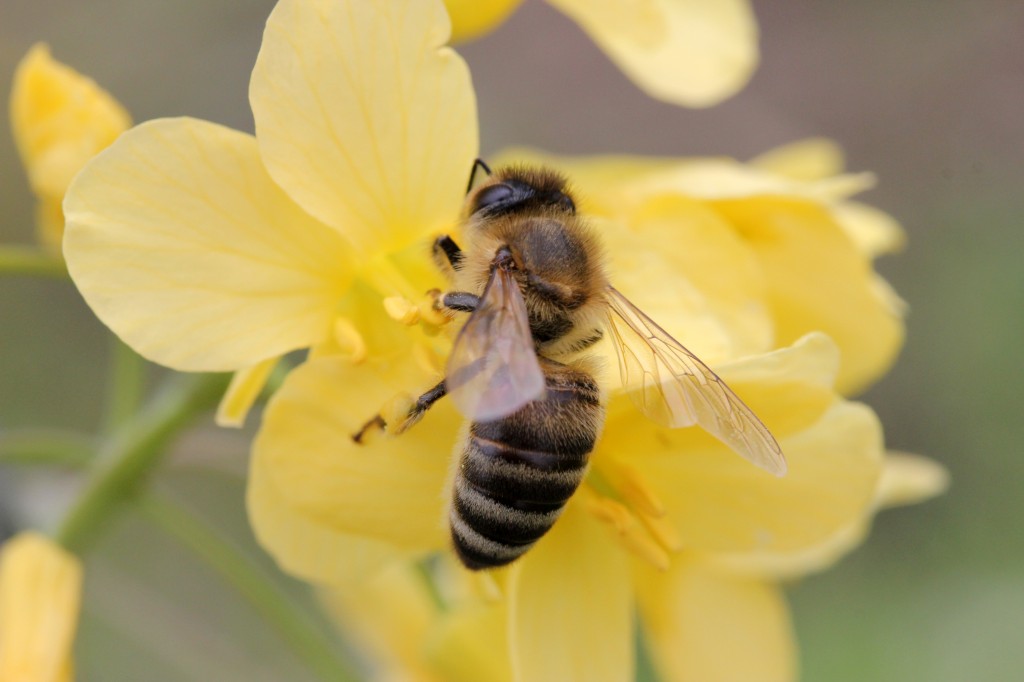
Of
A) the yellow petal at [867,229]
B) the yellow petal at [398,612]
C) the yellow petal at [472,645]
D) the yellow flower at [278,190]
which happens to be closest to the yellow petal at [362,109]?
the yellow flower at [278,190]

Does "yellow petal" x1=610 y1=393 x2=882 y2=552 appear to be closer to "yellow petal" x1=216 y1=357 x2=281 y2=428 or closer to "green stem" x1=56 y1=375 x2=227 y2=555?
"yellow petal" x1=216 y1=357 x2=281 y2=428

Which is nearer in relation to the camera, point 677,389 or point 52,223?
point 677,389

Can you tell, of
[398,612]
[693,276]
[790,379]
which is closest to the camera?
[790,379]

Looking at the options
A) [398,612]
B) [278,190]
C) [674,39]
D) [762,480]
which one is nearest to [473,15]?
[674,39]

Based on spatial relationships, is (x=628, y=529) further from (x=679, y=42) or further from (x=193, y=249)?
(x=679, y=42)

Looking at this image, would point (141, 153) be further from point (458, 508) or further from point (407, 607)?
point (407, 607)

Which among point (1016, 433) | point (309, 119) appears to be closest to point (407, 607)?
point (309, 119)

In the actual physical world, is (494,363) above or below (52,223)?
above
